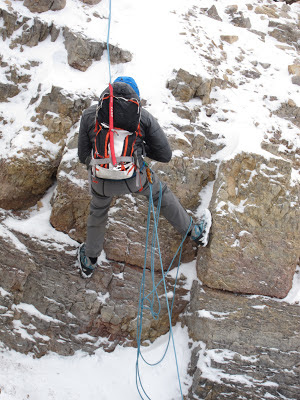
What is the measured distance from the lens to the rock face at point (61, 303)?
15.7 feet

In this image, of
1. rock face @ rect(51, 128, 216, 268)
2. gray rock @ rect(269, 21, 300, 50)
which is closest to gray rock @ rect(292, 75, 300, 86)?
gray rock @ rect(269, 21, 300, 50)

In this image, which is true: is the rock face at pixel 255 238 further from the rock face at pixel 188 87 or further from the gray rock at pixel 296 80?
the gray rock at pixel 296 80

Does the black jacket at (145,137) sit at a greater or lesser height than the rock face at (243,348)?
greater

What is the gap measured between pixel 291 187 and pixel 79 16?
5.35 meters

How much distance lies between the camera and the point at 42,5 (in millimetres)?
6543

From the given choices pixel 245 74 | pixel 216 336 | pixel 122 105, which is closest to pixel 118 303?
pixel 216 336

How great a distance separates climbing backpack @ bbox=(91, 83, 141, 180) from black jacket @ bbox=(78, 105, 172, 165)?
153 millimetres

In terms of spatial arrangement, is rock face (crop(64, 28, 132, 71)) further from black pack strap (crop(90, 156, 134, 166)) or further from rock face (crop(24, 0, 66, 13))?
black pack strap (crop(90, 156, 134, 166))

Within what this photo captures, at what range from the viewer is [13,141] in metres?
5.25

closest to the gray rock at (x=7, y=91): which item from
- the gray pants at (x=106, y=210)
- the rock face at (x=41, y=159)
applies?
the rock face at (x=41, y=159)

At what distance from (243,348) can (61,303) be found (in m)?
2.73

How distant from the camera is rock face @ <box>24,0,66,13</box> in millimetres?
6516

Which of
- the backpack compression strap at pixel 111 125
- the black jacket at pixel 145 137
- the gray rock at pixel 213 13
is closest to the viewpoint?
the backpack compression strap at pixel 111 125

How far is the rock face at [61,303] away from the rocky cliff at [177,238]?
1cm
